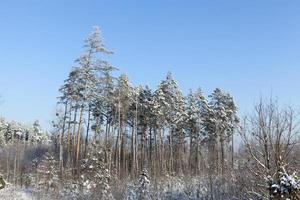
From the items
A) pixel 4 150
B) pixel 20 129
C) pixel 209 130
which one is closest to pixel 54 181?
pixel 209 130

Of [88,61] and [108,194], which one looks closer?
[108,194]

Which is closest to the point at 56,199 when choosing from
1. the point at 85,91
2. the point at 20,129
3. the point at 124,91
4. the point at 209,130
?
the point at 85,91

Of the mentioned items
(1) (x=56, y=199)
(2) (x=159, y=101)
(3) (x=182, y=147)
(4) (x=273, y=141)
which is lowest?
(1) (x=56, y=199)

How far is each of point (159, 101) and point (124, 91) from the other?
456 cm

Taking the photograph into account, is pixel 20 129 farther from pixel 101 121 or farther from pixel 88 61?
pixel 88 61

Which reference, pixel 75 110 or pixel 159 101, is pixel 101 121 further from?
pixel 75 110

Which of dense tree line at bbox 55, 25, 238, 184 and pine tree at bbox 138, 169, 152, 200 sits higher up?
dense tree line at bbox 55, 25, 238, 184

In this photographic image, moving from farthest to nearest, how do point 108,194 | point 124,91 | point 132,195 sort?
point 124,91, point 132,195, point 108,194

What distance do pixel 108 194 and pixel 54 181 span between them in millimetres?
7805

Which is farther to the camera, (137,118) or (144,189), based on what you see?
(137,118)

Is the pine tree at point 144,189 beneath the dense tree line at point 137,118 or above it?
beneath

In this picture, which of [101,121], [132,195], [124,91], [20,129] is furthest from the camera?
[20,129]

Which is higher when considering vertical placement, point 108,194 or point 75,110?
point 75,110

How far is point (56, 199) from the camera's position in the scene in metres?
25.5
